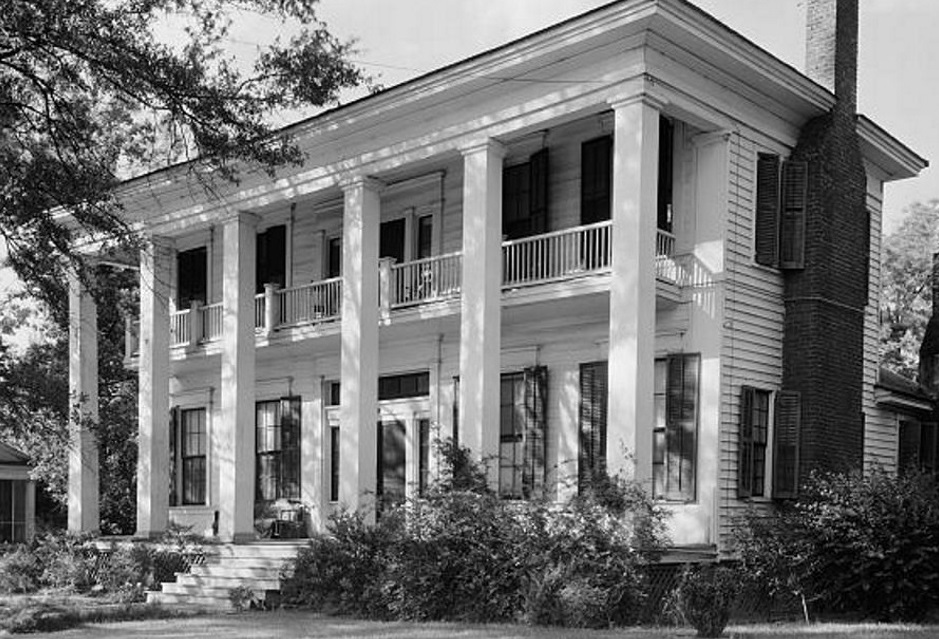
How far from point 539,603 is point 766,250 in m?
6.88

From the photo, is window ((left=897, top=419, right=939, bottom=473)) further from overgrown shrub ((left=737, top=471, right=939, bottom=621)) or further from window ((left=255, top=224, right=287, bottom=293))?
window ((left=255, top=224, right=287, bottom=293))

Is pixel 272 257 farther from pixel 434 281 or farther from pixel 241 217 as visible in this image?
pixel 434 281

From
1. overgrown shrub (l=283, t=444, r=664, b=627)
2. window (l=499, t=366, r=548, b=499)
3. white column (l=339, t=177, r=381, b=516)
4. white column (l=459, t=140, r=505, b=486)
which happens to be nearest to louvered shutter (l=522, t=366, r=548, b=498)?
window (l=499, t=366, r=548, b=499)

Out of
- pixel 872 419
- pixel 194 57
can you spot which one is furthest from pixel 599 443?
pixel 194 57

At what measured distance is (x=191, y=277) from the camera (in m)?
25.2

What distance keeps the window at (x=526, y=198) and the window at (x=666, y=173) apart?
6.42 ft

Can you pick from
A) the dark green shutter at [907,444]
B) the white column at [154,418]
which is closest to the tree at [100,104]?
the white column at [154,418]

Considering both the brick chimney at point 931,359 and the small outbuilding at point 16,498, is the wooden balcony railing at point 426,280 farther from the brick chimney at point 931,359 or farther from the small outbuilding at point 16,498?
the small outbuilding at point 16,498

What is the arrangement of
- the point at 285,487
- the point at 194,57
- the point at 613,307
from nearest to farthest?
the point at 194,57, the point at 613,307, the point at 285,487

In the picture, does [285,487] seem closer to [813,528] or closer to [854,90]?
[813,528]

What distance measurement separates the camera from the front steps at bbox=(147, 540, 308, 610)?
16766 mm

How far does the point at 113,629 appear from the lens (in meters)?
13.9

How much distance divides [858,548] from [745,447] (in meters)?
2.39

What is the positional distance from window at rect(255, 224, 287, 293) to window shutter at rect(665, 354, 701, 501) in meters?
9.38
